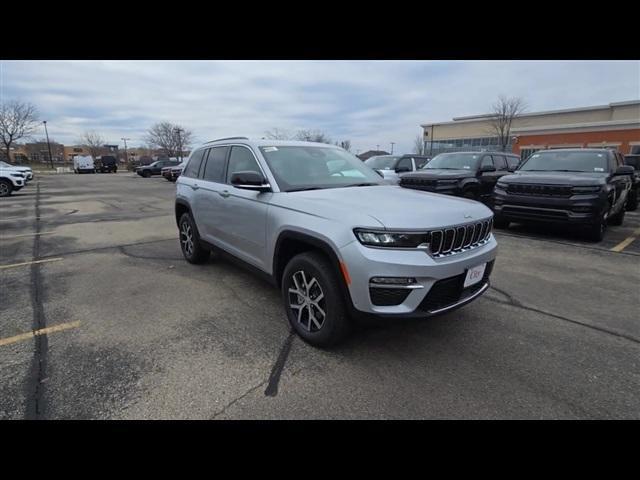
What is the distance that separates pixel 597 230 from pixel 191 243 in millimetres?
7408

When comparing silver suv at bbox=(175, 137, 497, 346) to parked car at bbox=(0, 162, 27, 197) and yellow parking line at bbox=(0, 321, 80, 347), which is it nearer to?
yellow parking line at bbox=(0, 321, 80, 347)

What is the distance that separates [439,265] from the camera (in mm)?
2486

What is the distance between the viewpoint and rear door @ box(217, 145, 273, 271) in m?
3.50

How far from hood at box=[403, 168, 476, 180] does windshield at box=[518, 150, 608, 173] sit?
1.38 metres

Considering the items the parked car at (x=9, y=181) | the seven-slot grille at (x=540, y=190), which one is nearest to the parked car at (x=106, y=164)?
the parked car at (x=9, y=181)

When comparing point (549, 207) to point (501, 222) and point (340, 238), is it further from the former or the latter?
point (340, 238)

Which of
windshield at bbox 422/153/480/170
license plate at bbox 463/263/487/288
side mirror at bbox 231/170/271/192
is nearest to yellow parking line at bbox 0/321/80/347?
side mirror at bbox 231/170/271/192

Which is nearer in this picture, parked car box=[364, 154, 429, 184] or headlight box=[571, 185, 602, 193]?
headlight box=[571, 185, 602, 193]

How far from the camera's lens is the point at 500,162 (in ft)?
34.9

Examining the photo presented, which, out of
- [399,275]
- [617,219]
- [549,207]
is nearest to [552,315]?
[399,275]

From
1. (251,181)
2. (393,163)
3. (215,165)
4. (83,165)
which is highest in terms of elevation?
(83,165)
